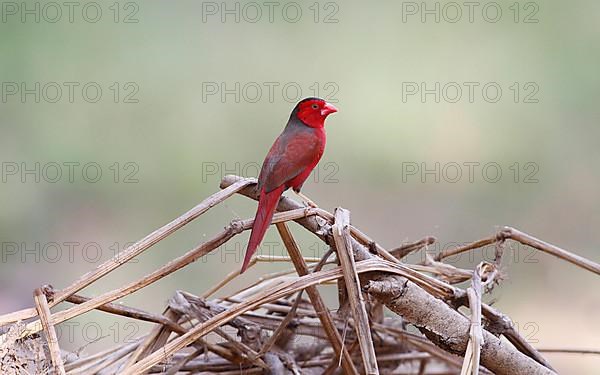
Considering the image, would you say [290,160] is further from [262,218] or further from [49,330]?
[49,330]

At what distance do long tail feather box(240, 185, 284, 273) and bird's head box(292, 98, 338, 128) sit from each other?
135 mm

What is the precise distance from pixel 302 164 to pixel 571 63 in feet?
3.66

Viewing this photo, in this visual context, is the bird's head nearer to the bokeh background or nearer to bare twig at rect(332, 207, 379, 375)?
bare twig at rect(332, 207, 379, 375)

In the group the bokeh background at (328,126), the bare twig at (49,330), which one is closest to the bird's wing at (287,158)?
the bare twig at (49,330)

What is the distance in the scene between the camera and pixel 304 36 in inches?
61.2

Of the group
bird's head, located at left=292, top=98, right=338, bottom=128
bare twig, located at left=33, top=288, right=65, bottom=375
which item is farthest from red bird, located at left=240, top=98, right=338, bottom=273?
bare twig, located at left=33, top=288, right=65, bottom=375

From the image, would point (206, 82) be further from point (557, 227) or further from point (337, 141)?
point (557, 227)

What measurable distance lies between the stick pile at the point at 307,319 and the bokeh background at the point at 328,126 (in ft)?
2.29

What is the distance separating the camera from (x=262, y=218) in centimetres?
53

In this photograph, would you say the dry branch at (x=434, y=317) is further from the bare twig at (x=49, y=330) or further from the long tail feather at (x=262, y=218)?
the bare twig at (x=49, y=330)

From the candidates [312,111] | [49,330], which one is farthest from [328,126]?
[49,330]

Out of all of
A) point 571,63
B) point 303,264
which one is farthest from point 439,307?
point 571,63

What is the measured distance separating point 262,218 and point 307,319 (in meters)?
0.18

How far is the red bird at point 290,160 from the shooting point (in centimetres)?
53
